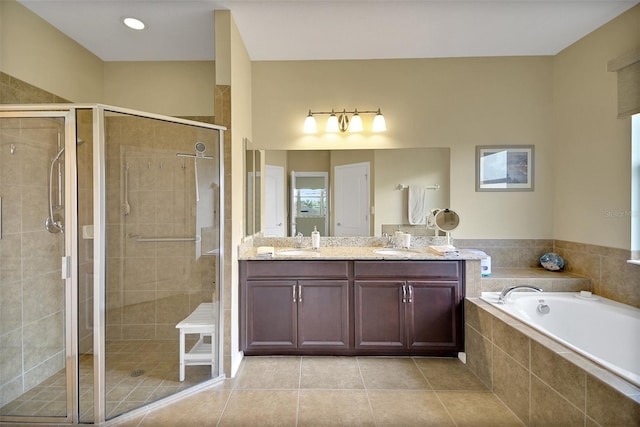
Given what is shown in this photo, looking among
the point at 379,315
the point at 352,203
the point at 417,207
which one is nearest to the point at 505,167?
the point at 417,207

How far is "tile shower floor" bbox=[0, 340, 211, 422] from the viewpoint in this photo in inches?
73.5

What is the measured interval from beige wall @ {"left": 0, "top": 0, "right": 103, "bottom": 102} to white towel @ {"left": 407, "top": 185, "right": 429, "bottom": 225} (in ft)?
10.5

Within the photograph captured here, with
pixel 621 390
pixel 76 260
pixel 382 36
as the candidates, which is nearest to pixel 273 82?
pixel 382 36

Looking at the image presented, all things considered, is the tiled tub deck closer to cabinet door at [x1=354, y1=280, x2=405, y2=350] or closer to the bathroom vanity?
the bathroom vanity

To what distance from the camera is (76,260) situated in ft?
6.17

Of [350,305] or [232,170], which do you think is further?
[350,305]

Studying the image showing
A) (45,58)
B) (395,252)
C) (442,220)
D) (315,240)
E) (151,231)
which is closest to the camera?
(151,231)

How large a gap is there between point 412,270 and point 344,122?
1.58 metres

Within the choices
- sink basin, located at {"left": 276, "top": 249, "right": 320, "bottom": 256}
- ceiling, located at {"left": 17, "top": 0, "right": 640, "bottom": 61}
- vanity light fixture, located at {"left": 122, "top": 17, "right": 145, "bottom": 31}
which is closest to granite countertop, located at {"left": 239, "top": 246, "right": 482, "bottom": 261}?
sink basin, located at {"left": 276, "top": 249, "right": 320, "bottom": 256}

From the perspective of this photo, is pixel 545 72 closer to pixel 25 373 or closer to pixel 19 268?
pixel 19 268

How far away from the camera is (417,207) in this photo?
3.06 m

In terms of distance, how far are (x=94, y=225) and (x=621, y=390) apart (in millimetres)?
2796

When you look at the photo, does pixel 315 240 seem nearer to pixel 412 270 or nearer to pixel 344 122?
pixel 412 270

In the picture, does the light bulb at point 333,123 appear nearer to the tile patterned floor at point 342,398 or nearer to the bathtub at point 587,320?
the bathtub at point 587,320
